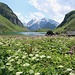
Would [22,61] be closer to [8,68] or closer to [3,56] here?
[8,68]

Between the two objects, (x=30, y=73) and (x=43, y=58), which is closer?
(x=30, y=73)

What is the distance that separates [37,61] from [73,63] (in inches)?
55.9

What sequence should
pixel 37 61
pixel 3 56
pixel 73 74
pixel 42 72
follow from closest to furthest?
pixel 73 74 < pixel 42 72 < pixel 37 61 < pixel 3 56

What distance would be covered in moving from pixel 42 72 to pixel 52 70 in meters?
0.33

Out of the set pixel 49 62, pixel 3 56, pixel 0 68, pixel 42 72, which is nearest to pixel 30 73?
pixel 42 72

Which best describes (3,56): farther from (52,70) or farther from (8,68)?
(52,70)

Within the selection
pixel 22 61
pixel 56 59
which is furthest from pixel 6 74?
pixel 56 59

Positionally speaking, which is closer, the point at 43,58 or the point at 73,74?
the point at 73,74

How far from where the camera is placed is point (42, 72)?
6863 mm

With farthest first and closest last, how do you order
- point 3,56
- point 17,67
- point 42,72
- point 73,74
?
point 3,56, point 17,67, point 42,72, point 73,74

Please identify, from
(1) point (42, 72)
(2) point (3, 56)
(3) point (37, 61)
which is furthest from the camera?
(2) point (3, 56)

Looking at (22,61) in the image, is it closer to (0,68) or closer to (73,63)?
(0,68)

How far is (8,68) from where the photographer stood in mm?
7293

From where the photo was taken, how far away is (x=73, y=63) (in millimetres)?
8281
